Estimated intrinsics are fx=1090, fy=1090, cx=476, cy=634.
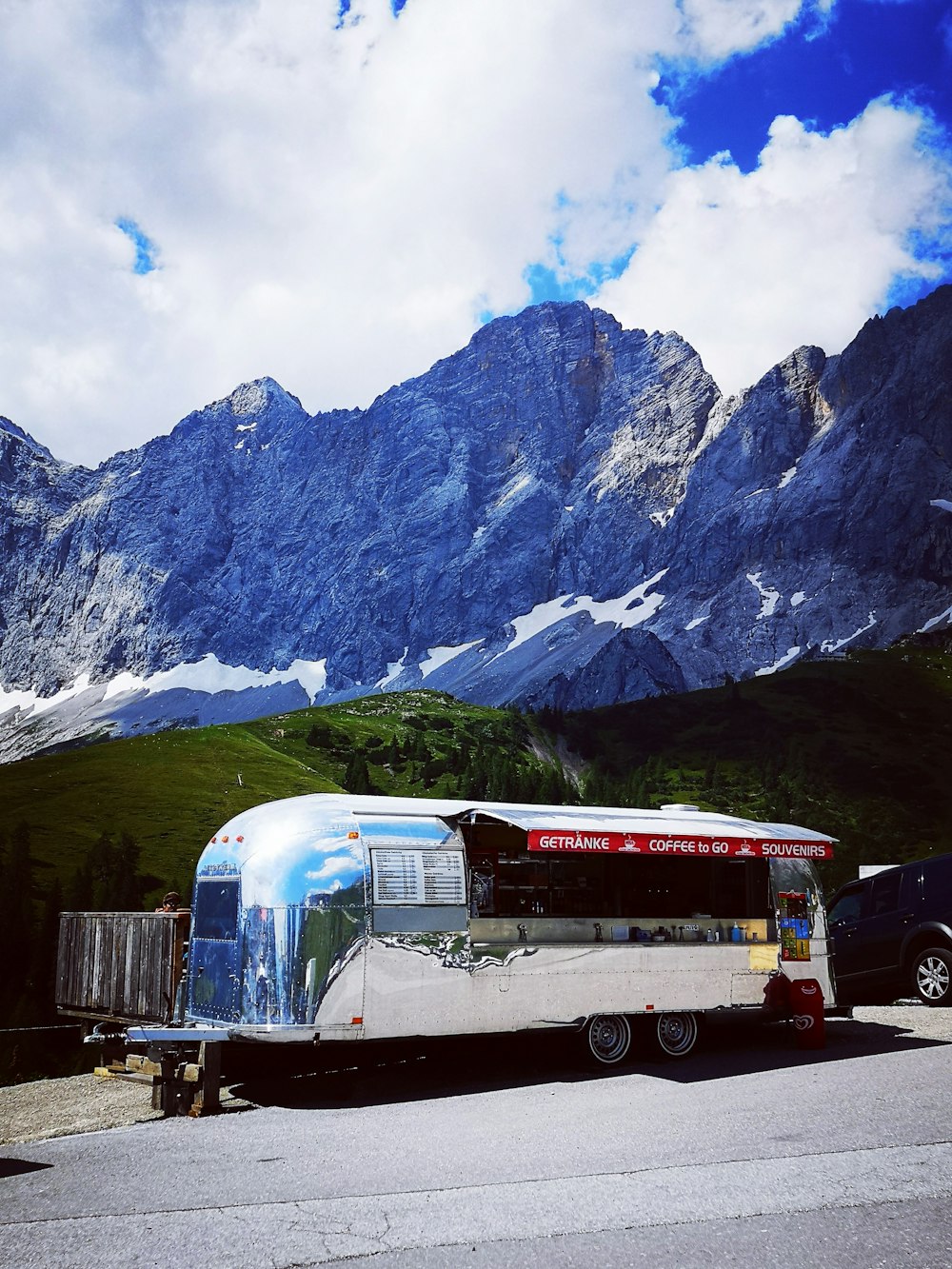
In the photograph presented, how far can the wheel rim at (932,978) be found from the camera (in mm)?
20359

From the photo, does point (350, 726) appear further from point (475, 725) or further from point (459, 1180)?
point (459, 1180)

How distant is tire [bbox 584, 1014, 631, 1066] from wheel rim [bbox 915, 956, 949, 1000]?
7.12m

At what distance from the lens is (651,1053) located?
56.0 feet

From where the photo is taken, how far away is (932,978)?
67.3ft

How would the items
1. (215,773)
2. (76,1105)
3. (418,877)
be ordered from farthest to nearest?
1. (215,773)
2. (76,1105)
3. (418,877)

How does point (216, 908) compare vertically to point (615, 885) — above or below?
below

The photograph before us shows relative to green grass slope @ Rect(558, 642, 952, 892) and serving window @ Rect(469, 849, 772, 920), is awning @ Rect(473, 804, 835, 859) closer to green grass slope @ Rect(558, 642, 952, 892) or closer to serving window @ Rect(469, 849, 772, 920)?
serving window @ Rect(469, 849, 772, 920)

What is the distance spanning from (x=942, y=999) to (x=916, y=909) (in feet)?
5.61

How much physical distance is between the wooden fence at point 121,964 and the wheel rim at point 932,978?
13.7 meters

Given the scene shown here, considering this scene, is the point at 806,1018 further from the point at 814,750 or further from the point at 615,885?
the point at 814,750

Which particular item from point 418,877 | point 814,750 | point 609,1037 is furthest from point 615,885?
point 814,750

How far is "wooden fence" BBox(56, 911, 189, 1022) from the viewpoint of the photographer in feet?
49.9

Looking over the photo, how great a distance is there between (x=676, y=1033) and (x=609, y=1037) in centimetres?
139

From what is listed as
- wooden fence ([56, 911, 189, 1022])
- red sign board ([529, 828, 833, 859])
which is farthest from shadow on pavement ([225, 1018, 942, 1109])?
red sign board ([529, 828, 833, 859])
